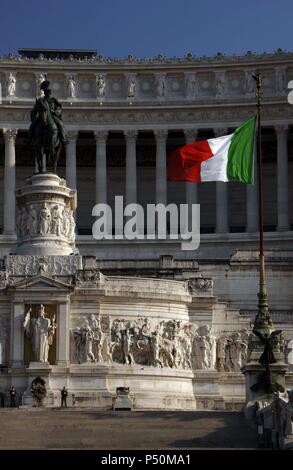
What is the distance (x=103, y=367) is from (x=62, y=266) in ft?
18.0

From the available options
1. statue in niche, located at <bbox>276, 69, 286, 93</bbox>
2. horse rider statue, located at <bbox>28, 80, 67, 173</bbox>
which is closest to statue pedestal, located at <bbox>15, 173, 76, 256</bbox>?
horse rider statue, located at <bbox>28, 80, 67, 173</bbox>

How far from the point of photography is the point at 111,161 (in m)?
93.9

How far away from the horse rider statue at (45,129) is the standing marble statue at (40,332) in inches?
363

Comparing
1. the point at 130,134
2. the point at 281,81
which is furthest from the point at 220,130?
the point at 130,134

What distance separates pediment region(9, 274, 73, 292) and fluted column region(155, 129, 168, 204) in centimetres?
3480

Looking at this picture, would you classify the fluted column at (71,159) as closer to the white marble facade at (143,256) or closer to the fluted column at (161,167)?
the white marble facade at (143,256)

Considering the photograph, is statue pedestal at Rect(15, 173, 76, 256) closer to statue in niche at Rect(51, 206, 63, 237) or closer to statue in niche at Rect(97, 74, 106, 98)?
statue in niche at Rect(51, 206, 63, 237)

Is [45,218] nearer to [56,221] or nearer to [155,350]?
[56,221]

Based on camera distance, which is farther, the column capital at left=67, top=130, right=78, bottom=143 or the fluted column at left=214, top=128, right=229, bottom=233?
the column capital at left=67, top=130, right=78, bottom=143

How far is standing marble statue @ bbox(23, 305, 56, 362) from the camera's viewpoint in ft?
173

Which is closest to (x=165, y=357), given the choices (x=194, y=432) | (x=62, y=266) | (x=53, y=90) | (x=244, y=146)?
(x=62, y=266)

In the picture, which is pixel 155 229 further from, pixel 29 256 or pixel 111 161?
pixel 29 256

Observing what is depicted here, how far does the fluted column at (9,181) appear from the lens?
85375mm

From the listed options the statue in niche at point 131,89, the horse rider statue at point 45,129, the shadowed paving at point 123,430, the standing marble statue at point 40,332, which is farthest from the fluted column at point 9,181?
the shadowed paving at point 123,430
